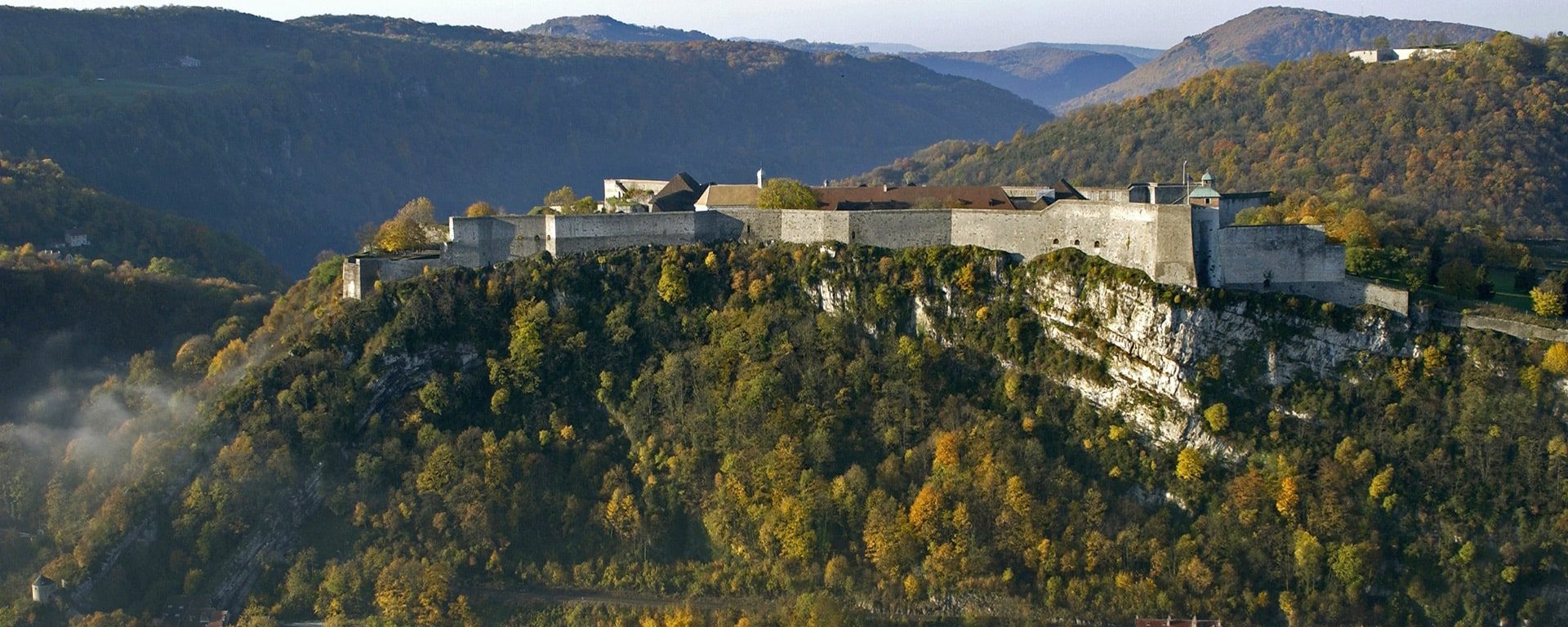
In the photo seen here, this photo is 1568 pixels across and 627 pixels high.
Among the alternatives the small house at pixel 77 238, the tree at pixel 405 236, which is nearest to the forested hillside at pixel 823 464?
the tree at pixel 405 236

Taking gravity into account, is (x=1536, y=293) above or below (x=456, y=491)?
above

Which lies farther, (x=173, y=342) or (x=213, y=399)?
(x=173, y=342)

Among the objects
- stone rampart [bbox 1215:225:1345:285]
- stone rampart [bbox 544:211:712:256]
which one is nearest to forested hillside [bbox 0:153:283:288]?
stone rampart [bbox 544:211:712:256]

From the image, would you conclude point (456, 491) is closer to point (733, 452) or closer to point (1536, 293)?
point (733, 452)

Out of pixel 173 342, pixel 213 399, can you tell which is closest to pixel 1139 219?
pixel 213 399

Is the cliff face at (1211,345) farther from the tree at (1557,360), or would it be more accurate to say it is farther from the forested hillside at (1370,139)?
the forested hillside at (1370,139)

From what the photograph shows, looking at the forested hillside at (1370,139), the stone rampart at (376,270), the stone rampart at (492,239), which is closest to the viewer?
the stone rampart at (376,270)

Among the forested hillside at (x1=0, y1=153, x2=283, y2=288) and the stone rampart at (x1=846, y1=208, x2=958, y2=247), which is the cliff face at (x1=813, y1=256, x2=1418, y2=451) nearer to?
the stone rampart at (x1=846, y1=208, x2=958, y2=247)
